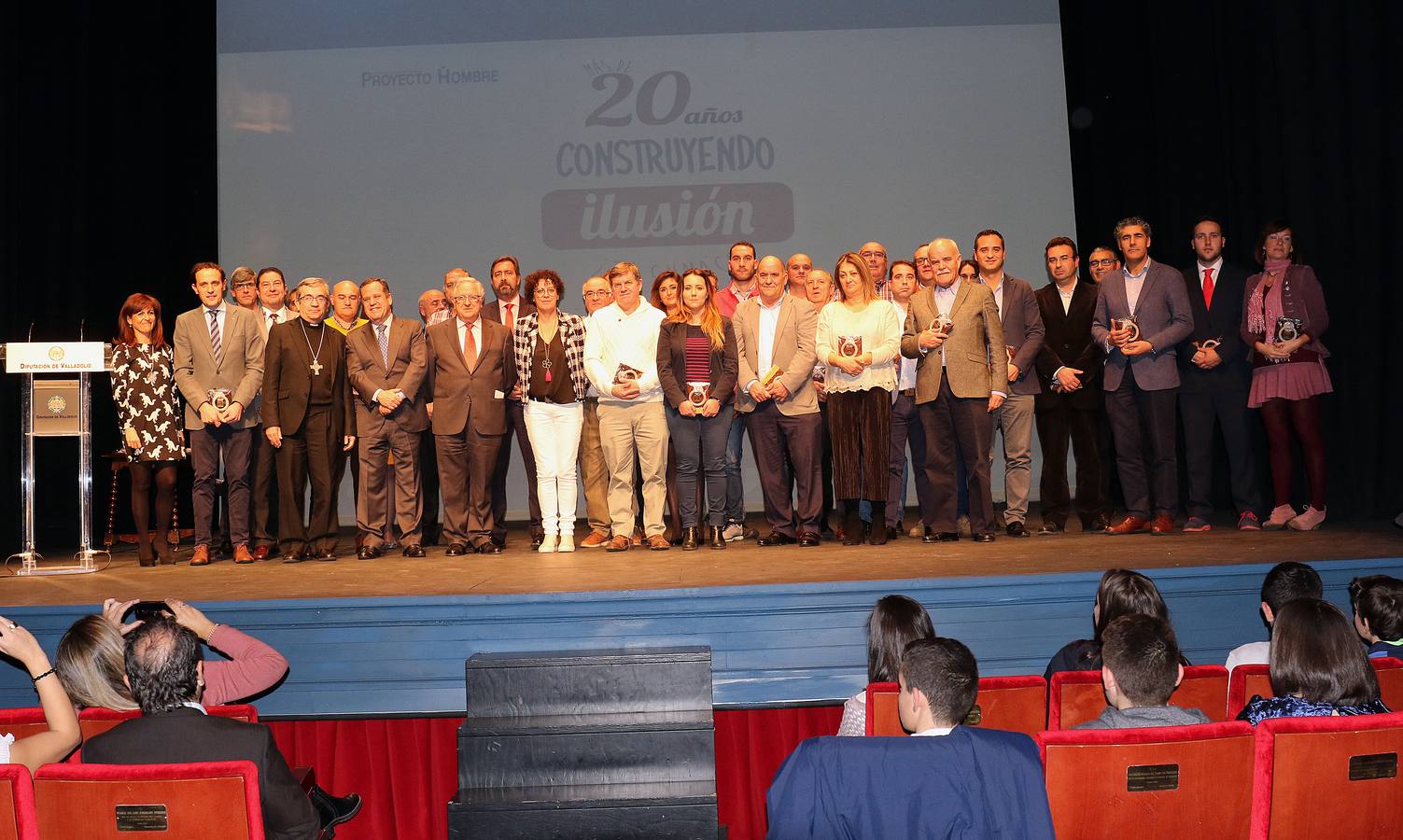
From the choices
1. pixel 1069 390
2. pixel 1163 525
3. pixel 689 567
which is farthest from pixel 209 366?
pixel 1163 525

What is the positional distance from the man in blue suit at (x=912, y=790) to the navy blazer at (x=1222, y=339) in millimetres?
4056

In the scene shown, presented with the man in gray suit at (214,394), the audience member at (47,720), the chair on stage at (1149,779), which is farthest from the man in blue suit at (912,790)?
the man in gray suit at (214,394)

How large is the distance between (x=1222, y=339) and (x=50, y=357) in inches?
217

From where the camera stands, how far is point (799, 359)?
518 cm

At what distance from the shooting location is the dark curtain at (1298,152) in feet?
18.1

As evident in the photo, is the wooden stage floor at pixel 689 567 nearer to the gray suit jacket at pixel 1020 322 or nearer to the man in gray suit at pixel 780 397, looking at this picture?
the man in gray suit at pixel 780 397

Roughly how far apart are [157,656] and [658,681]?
1604mm

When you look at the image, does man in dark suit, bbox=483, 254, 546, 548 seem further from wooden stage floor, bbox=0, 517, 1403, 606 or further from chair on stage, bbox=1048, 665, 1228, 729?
chair on stage, bbox=1048, 665, 1228, 729

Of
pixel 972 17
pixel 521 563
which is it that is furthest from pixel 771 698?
pixel 972 17

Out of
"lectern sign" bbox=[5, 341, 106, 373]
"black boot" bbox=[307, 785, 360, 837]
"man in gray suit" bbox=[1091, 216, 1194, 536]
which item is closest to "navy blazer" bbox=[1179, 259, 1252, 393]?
"man in gray suit" bbox=[1091, 216, 1194, 536]

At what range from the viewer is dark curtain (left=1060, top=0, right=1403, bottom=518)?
18.1ft

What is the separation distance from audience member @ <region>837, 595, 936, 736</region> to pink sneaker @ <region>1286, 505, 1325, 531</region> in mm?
3204

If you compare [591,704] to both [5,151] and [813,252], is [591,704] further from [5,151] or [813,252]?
[5,151]

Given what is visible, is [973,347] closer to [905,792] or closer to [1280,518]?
[1280,518]
